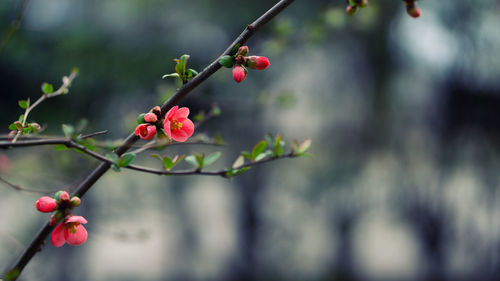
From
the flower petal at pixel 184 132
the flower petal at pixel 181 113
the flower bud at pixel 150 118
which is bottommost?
the flower bud at pixel 150 118

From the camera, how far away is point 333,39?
2887 mm

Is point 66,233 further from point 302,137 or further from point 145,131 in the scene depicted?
point 302,137

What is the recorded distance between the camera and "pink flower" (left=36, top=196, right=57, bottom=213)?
32 centimetres

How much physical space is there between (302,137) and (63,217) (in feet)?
8.67

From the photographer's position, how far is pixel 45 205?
1.06ft

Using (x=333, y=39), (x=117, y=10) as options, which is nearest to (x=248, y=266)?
(x=333, y=39)

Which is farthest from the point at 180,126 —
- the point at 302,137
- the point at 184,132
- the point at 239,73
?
the point at 302,137

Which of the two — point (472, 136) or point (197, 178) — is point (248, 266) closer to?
point (197, 178)

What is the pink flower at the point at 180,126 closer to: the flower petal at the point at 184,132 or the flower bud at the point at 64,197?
→ the flower petal at the point at 184,132

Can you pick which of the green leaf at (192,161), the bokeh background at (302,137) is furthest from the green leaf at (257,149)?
the bokeh background at (302,137)

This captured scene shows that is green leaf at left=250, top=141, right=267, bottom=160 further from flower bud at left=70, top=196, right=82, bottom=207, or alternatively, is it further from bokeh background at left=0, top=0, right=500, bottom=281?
bokeh background at left=0, top=0, right=500, bottom=281

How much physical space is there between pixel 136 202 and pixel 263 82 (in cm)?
132

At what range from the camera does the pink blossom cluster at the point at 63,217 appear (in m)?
0.32

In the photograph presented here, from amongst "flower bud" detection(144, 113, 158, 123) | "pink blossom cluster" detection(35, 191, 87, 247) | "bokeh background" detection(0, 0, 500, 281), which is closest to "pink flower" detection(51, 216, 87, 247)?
"pink blossom cluster" detection(35, 191, 87, 247)
